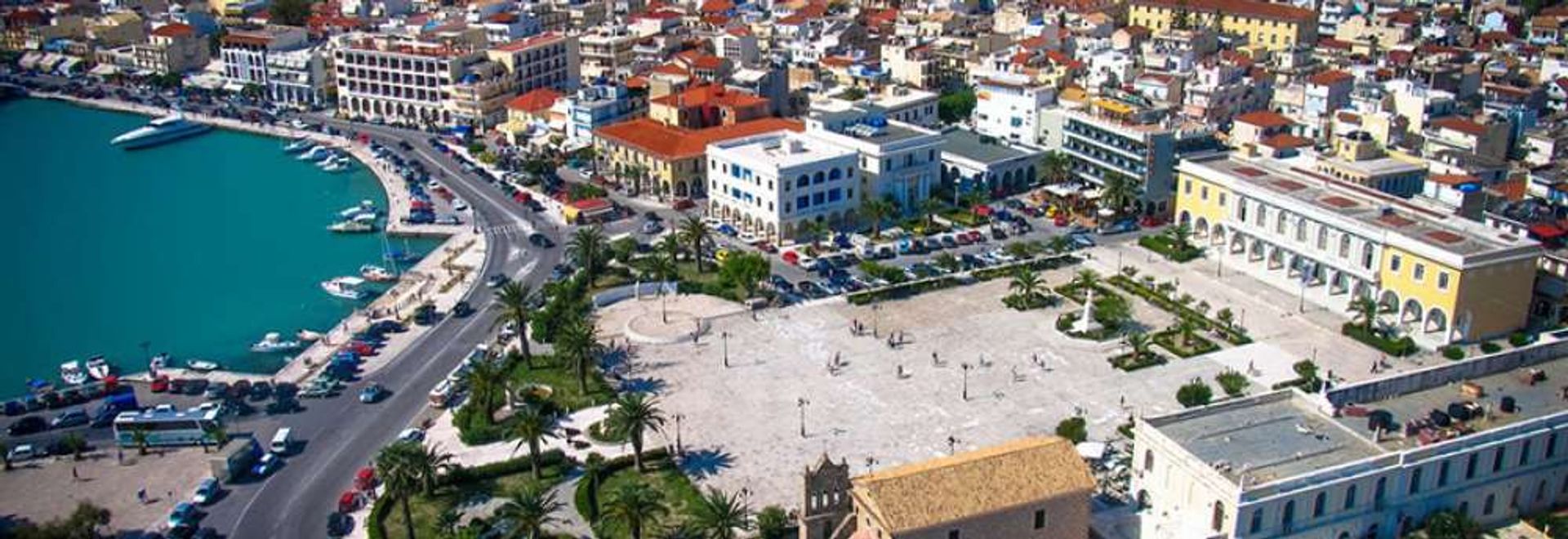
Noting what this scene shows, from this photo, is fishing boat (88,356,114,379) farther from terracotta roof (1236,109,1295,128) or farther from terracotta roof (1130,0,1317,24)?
terracotta roof (1130,0,1317,24)

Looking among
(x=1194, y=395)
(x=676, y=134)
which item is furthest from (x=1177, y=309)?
(x=676, y=134)

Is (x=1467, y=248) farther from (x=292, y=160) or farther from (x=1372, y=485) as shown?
(x=292, y=160)

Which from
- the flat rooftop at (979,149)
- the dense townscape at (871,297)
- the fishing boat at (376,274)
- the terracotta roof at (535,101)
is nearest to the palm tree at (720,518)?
the dense townscape at (871,297)

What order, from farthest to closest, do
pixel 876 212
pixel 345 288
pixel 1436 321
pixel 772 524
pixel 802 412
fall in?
pixel 876 212, pixel 345 288, pixel 1436 321, pixel 802 412, pixel 772 524

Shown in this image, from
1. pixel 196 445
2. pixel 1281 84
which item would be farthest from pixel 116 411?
pixel 1281 84

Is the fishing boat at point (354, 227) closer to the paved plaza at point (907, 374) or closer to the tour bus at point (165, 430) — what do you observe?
the paved plaza at point (907, 374)

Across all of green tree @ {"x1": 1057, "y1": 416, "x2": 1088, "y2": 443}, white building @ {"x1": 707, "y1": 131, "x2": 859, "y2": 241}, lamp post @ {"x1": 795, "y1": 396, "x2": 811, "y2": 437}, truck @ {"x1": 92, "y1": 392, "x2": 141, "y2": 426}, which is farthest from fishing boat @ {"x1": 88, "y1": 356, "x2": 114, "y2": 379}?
green tree @ {"x1": 1057, "y1": 416, "x2": 1088, "y2": 443}

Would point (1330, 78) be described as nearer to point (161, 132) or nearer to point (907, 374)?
point (907, 374)
